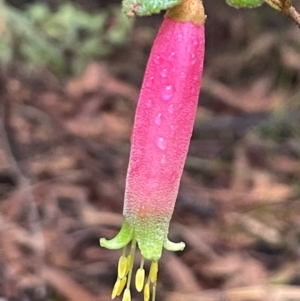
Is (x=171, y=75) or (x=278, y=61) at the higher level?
(x=171, y=75)

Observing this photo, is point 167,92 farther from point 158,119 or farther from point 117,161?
point 117,161

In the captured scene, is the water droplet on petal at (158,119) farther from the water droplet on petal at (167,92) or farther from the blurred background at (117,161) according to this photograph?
the blurred background at (117,161)

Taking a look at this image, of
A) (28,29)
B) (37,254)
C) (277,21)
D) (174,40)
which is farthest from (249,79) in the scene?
(174,40)

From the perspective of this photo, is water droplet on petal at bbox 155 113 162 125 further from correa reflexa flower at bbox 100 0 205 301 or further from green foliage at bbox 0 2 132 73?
green foliage at bbox 0 2 132 73

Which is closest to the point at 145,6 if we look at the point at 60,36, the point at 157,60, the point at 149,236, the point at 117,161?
the point at 157,60

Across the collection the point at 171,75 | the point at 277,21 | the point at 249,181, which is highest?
the point at 171,75

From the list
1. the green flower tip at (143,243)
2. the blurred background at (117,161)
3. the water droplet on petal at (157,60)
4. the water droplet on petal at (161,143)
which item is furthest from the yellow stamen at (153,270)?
the blurred background at (117,161)

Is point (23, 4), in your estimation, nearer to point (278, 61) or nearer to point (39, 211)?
point (278, 61)
